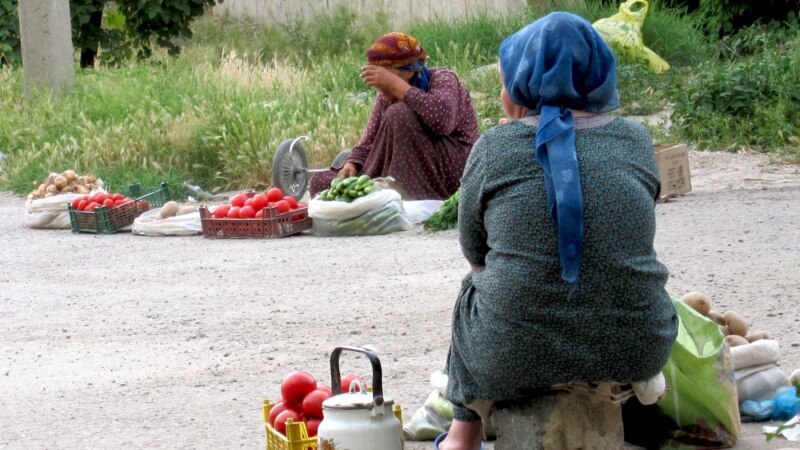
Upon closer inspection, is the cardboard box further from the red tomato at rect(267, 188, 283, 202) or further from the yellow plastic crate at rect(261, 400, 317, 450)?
the yellow plastic crate at rect(261, 400, 317, 450)

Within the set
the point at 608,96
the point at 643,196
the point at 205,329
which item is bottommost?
the point at 205,329

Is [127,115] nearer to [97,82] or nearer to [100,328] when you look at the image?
[97,82]

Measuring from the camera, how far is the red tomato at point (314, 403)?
391 cm

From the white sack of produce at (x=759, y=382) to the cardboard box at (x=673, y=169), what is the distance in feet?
15.5

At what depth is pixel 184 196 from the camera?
38.9 ft

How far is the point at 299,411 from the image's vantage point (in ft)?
13.1

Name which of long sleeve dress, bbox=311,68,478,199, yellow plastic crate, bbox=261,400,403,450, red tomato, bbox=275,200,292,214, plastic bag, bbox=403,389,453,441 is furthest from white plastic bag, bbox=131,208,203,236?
yellow plastic crate, bbox=261,400,403,450

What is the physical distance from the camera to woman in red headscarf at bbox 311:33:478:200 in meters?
9.02

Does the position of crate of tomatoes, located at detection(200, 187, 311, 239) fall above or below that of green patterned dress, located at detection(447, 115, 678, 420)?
below

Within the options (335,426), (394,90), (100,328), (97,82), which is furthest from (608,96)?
(97,82)

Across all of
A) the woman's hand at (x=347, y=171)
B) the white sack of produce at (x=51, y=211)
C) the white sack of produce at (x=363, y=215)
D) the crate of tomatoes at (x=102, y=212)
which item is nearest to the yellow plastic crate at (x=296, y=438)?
the white sack of produce at (x=363, y=215)

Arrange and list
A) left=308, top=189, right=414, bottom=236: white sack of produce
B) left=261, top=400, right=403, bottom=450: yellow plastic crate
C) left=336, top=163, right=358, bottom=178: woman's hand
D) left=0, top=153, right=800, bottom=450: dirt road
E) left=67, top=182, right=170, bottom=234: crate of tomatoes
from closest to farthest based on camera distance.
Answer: left=261, top=400, right=403, bottom=450: yellow plastic crate → left=0, top=153, right=800, bottom=450: dirt road → left=308, top=189, right=414, bottom=236: white sack of produce → left=336, top=163, right=358, bottom=178: woman's hand → left=67, top=182, right=170, bottom=234: crate of tomatoes

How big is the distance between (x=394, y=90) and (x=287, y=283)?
2.21 m

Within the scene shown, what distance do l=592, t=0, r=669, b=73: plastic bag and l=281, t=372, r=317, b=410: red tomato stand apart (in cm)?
1051
